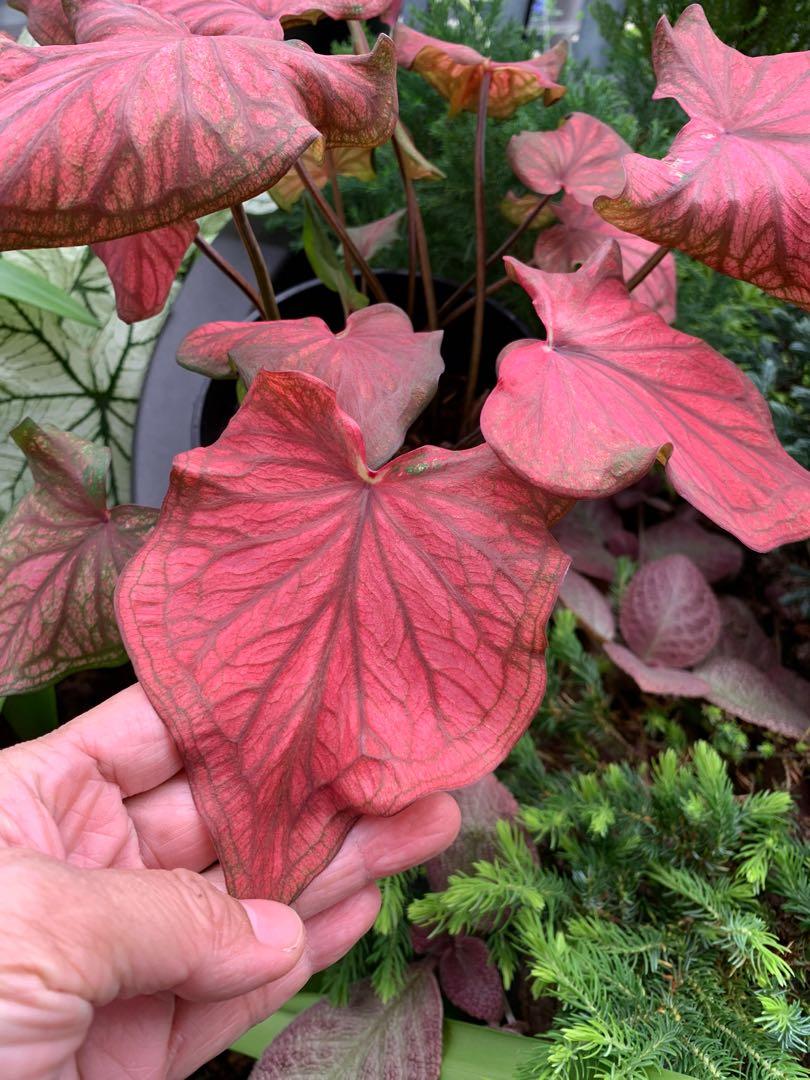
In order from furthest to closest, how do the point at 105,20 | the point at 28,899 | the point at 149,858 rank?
the point at 149,858
the point at 105,20
the point at 28,899

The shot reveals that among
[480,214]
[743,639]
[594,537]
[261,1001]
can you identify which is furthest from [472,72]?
[261,1001]

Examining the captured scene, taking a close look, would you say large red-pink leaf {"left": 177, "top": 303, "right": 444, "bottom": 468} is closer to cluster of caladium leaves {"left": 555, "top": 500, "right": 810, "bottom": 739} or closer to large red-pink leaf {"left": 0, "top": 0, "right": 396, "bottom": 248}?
large red-pink leaf {"left": 0, "top": 0, "right": 396, "bottom": 248}

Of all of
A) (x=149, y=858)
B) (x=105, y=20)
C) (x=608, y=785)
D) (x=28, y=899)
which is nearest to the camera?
(x=28, y=899)

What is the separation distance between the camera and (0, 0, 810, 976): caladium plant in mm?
424

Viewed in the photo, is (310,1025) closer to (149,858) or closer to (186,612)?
(149,858)

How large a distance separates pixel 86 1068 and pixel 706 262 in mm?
720

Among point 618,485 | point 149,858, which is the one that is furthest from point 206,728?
point 618,485

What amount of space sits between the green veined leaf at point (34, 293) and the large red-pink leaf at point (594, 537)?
64 cm

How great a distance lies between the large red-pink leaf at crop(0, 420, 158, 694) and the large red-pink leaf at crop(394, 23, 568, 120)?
495mm

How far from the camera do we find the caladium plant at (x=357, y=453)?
1.39ft

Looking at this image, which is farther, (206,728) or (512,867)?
(512,867)

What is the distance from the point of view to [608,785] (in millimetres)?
740

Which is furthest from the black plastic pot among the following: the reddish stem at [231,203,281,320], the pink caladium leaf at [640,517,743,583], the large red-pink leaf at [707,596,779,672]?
the large red-pink leaf at [707,596,779,672]

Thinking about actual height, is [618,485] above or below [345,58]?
below
